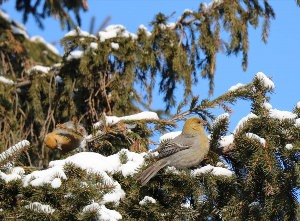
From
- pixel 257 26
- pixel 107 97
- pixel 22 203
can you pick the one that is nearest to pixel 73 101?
pixel 107 97

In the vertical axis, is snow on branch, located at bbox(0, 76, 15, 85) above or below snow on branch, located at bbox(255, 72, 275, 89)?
above

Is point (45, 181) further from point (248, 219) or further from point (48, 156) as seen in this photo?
point (48, 156)

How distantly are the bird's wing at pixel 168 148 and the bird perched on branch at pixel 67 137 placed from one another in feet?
Result: 3.23

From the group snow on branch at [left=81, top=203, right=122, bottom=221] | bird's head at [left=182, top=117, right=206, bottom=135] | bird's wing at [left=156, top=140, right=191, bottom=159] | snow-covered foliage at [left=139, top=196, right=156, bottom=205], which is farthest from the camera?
bird's head at [left=182, top=117, right=206, bottom=135]

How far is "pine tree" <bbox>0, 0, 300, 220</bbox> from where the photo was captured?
13.5ft

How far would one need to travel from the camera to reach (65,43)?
745 centimetres

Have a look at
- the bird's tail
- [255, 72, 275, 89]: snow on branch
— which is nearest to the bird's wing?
the bird's tail

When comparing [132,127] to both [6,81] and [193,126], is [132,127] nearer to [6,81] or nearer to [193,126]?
[193,126]

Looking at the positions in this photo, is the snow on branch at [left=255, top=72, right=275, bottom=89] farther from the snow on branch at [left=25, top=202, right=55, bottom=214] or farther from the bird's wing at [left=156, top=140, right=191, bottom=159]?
the snow on branch at [left=25, top=202, right=55, bottom=214]

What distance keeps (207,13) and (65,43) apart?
5.05ft

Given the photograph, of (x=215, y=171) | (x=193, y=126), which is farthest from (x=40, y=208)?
(x=193, y=126)

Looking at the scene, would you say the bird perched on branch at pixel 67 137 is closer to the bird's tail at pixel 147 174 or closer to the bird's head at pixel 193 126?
the bird's head at pixel 193 126

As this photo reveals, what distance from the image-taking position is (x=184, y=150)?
16.3ft

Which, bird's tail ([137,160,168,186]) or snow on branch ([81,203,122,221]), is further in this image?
bird's tail ([137,160,168,186])
